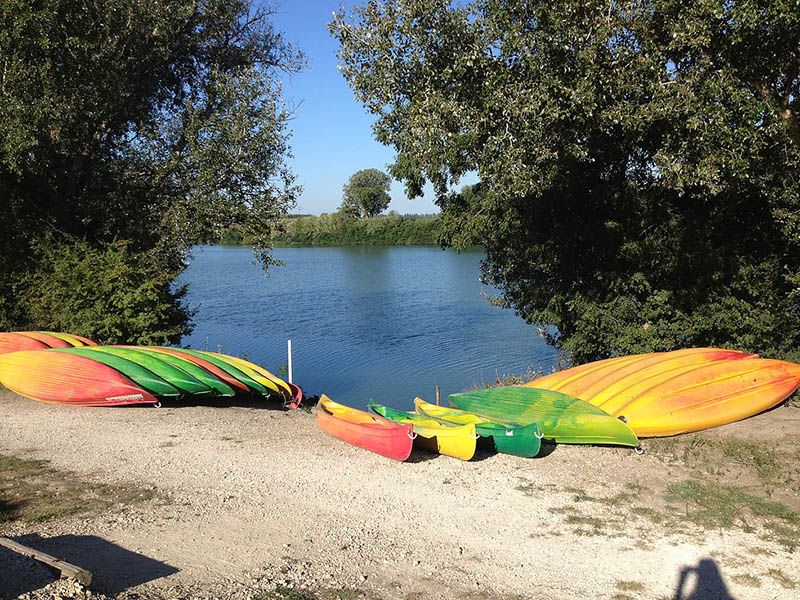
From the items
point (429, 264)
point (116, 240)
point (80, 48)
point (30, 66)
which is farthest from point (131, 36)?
point (429, 264)

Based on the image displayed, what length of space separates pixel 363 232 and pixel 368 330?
4877cm

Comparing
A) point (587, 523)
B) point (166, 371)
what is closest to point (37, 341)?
point (166, 371)

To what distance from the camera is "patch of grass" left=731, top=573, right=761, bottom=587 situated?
536 cm

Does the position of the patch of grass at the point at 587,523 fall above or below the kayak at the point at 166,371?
below

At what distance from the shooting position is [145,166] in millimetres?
14945

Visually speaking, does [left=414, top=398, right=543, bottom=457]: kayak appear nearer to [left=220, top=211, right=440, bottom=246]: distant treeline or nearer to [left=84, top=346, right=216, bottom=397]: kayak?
[left=84, top=346, right=216, bottom=397]: kayak

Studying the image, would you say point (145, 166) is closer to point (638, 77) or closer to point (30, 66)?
point (30, 66)

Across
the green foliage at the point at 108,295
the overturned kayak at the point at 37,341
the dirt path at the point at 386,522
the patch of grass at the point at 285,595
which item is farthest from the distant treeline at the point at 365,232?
the patch of grass at the point at 285,595

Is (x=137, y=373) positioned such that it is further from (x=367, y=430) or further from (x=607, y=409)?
(x=607, y=409)

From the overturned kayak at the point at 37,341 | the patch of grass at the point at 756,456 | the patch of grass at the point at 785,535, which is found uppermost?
the overturned kayak at the point at 37,341

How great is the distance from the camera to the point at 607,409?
30.3 feet

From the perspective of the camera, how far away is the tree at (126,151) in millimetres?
12492

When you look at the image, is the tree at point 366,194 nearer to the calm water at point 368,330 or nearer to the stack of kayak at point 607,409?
the calm water at point 368,330

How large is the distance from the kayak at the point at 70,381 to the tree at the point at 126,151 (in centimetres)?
228
